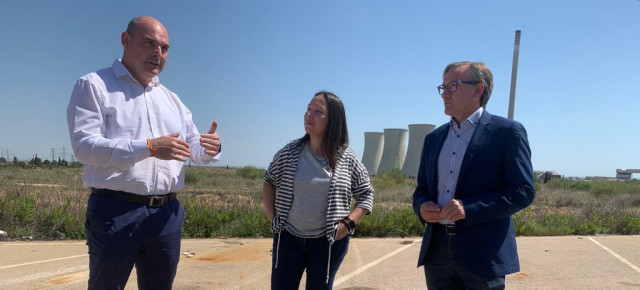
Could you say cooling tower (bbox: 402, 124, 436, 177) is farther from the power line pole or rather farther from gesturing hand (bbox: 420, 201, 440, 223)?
gesturing hand (bbox: 420, 201, 440, 223)

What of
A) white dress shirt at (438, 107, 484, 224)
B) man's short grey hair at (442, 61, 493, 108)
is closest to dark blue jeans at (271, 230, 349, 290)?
white dress shirt at (438, 107, 484, 224)

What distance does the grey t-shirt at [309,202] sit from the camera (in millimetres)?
2525

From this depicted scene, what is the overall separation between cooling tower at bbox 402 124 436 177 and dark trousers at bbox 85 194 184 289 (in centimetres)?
3123

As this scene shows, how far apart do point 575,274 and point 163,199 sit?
534 centimetres

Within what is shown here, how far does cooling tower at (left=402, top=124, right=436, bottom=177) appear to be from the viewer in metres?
32.8

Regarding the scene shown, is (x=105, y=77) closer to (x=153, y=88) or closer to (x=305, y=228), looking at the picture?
(x=153, y=88)

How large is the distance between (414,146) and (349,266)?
95.2 feet

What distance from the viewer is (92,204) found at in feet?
7.04

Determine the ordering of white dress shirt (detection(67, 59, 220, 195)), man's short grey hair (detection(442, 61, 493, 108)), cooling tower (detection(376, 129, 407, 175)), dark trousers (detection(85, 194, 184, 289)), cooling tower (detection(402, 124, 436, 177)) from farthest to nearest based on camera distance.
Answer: cooling tower (detection(376, 129, 407, 175)) < cooling tower (detection(402, 124, 436, 177)) < man's short grey hair (detection(442, 61, 493, 108)) < dark trousers (detection(85, 194, 184, 289)) < white dress shirt (detection(67, 59, 220, 195))

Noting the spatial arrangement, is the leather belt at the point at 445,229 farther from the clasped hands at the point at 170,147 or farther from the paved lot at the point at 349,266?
the paved lot at the point at 349,266

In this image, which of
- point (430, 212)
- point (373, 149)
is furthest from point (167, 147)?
point (373, 149)

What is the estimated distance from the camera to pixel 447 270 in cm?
237

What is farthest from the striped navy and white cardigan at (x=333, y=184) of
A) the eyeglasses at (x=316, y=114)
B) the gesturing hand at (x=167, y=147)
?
the gesturing hand at (x=167, y=147)

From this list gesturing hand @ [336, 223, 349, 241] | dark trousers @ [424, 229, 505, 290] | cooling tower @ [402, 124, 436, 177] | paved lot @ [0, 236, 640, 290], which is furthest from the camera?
cooling tower @ [402, 124, 436, 177]
